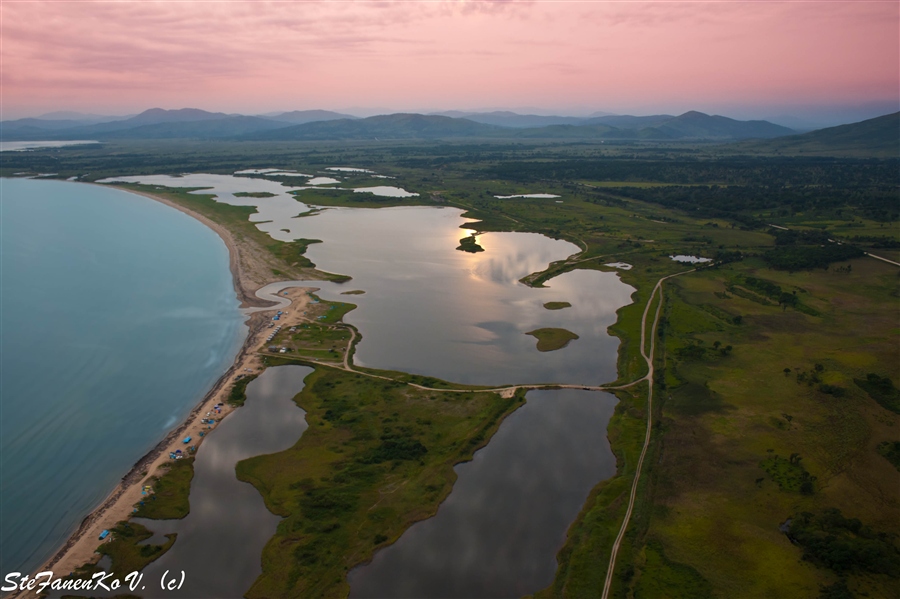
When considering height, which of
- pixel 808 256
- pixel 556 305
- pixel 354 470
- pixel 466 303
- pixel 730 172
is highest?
pixel 730 172

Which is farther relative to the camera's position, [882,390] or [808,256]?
[808,256]

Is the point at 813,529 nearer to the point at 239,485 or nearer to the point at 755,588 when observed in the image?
the point at 755,588

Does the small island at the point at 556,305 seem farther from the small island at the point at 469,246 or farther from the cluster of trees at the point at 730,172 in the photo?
the cluster of trees at the point at 730,172

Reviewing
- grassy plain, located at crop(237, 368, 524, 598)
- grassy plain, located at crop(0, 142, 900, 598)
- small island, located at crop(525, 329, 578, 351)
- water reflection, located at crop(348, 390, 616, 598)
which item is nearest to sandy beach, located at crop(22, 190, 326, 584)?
grassy plain, located at crop(0, 142, 900, 598)

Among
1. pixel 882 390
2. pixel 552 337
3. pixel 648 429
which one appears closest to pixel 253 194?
pixel 552 337

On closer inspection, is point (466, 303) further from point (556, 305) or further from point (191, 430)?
point (191, 430)

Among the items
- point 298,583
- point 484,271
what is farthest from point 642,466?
point 484,271
